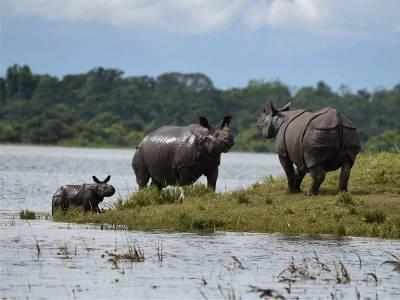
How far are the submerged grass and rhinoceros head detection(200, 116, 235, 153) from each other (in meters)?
0.77

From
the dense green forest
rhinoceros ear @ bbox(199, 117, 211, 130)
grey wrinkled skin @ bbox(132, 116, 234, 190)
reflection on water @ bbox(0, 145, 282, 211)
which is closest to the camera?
grey wrinkled skin @ bbox(132, 116, 234, 190)

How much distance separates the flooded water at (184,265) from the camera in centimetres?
1484

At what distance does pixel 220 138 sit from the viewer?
23891 mm

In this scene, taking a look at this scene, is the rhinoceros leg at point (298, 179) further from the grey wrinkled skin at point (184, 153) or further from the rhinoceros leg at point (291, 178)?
the grey wrinkled skin at point (184, 153)

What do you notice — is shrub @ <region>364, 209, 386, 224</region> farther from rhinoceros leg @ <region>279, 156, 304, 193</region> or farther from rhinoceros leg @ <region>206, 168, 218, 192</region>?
rhinoceros leg @ <region>206, 168, 218, 192</region>

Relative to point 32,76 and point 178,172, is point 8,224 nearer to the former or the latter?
point 178,172

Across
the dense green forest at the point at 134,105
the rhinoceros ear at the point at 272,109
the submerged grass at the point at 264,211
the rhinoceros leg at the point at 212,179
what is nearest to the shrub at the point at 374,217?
the submerged grass at the point at 264,211

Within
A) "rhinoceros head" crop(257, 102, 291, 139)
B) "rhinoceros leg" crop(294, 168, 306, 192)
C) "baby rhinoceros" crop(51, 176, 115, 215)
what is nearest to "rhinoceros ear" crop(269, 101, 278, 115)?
"rhinoceros head" crop(257, 102, 291, 139)

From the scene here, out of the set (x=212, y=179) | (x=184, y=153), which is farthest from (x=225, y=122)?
(x=212, y=179)

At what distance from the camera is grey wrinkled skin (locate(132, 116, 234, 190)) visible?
78.9 ft

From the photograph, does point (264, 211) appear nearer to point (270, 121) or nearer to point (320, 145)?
point (320, 145)

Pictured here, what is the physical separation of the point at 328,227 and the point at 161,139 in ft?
19.6

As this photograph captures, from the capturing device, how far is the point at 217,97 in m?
131

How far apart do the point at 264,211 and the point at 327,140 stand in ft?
6.47
